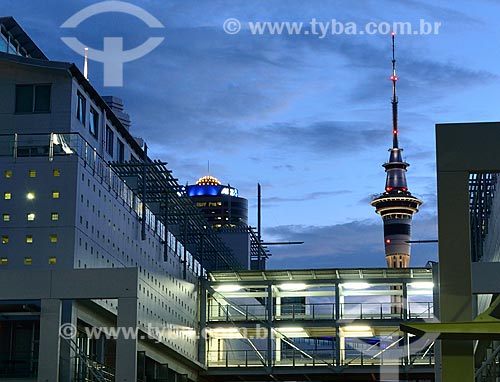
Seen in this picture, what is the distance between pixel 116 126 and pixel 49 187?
1340cm

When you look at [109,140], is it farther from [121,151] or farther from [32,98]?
[32,98]

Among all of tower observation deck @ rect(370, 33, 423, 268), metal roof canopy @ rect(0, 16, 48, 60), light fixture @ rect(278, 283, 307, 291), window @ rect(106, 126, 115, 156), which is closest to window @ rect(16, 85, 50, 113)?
window @ rect(106, 126, 115, 156)

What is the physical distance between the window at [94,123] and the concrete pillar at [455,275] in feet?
92.0

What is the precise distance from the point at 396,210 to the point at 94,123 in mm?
127654

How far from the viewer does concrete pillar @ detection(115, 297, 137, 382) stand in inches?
1139

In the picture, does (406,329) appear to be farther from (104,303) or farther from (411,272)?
(411,272)

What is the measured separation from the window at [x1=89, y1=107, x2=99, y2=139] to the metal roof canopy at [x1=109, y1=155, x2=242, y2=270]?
1544mm

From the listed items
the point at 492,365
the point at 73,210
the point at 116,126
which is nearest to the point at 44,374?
the point at 73,210

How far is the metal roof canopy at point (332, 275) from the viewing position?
54.0 meters

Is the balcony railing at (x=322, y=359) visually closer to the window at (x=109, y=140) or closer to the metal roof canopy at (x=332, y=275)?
the metal roof canopy at (x=332, y=275)

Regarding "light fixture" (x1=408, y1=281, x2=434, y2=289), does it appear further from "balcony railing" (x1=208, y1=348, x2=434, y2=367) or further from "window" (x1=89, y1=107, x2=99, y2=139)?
"window" (x1=89, y1=107, x2=99, y2=139)

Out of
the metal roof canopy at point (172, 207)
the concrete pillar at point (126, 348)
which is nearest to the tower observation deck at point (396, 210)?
the metal roof canopy at point (172, 207)

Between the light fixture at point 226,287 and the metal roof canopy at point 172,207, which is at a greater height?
the metal roof canopy at point 172,207

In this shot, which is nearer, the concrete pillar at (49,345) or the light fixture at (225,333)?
the concrete pillar at (49,345)
